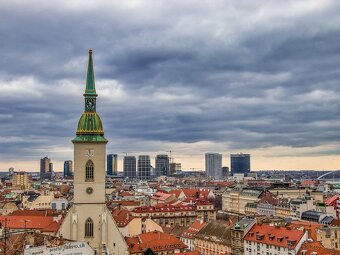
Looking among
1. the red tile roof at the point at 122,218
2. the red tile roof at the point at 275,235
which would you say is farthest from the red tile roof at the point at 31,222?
the red tile roof at the point at 275,235

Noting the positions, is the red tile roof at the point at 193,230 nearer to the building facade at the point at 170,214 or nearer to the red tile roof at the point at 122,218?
the red tile roof at the point at 122,218

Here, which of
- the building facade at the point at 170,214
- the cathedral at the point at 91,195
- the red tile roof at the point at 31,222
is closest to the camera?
the cathedral at the point at 91,195

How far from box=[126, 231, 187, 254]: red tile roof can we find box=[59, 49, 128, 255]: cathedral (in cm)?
2463

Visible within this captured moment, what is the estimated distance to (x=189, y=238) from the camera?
128000 millimetres

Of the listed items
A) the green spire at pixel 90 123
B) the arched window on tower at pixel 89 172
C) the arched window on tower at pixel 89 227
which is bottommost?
the arched window on tower at pixel 89 227

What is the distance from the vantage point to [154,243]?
108 m

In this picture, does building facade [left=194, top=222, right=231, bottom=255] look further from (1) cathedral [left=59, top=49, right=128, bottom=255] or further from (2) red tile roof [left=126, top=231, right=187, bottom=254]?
(1) cathedral [left=59, top=49, right=128, bottom=255]

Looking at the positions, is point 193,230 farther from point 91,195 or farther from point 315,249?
point 91,195

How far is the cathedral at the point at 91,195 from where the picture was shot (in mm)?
79812

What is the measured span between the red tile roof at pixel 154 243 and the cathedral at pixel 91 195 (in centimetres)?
2463

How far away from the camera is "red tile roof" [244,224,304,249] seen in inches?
3901

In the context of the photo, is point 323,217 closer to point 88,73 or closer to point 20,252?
point 88,73

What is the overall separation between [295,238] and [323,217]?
5219 cm

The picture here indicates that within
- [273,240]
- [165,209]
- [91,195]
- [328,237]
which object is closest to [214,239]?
[273,240]
